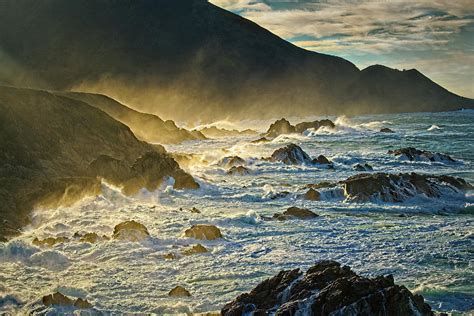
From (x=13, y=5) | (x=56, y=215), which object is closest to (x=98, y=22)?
(x=13, y=5)

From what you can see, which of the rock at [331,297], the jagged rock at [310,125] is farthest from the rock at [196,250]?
the jagged rock at [310,125]

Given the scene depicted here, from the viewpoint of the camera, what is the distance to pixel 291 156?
1718 inches

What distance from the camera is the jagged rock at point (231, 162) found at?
4253cm

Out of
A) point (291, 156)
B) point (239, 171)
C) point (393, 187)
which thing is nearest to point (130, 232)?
point (393, 187)

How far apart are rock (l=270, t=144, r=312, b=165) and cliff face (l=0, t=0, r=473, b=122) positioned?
312ft

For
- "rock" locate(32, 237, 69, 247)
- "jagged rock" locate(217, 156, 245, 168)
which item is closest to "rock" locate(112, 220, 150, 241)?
"rock" locate(32, 237, 69, 247)

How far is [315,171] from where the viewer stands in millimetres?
39812

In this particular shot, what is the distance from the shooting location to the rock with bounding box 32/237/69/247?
1903 cm

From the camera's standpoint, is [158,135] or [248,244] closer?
[248,244]

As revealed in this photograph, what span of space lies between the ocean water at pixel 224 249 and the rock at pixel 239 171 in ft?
23.0

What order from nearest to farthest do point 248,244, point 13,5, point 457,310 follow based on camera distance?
point 457,310, point 248,244, point 13,5

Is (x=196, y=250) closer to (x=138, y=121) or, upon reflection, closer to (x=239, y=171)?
(x=239, y=171)

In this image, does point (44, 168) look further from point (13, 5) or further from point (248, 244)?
point (13, 5)

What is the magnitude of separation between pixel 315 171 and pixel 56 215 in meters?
20.6
